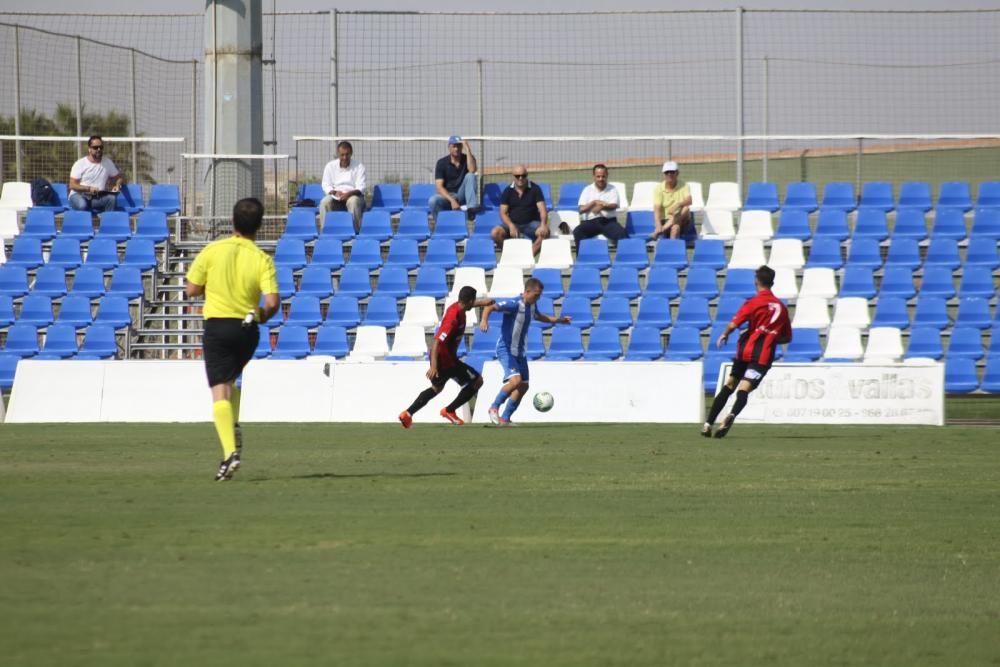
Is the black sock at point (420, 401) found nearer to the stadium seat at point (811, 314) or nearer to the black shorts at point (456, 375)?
the black shorts at point (456, 375)

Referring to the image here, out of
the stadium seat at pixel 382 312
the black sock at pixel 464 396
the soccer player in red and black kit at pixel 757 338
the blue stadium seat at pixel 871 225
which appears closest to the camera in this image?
the soccer player in red and black kit at pixel 757 338

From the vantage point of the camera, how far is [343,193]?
91.5 feet

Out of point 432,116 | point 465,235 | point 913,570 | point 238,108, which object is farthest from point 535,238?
point 913,570

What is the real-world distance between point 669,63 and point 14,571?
22260 mm

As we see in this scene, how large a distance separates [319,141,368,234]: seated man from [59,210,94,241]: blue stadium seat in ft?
14.2

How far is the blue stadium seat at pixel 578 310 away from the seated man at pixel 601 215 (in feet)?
6.37

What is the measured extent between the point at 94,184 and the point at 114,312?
3.57m

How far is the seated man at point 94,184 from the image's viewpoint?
28.0 metres

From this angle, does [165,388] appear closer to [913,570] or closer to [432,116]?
[432,116]

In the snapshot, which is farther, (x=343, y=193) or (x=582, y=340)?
(x=343, y=193)

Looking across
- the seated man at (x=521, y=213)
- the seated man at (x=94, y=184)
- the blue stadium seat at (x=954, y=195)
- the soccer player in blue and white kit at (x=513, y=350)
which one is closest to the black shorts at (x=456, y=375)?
the soccer player in blue and white kit at (x=513, y=350)

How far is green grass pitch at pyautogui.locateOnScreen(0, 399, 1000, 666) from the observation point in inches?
263

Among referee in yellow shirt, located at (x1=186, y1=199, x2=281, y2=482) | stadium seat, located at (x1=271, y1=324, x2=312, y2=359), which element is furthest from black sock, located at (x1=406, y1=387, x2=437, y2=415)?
referee in yellow shirt, located at (x1=186, y1=199, x2=281, y2=482)

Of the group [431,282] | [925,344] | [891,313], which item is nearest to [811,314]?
[891,313]
